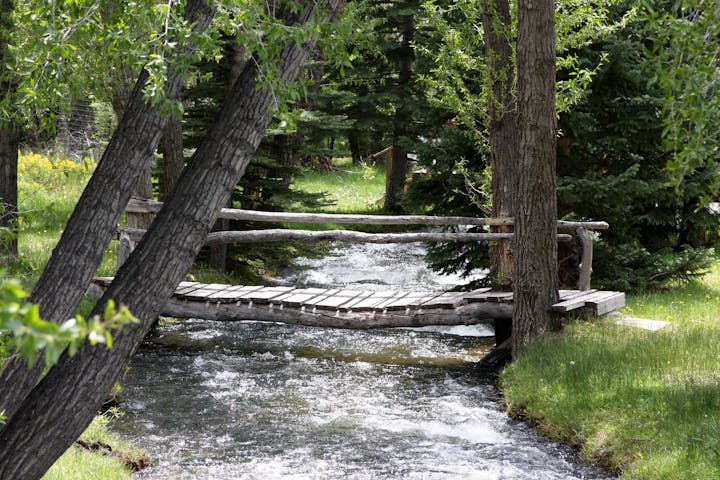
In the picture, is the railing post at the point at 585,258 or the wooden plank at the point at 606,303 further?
the railing post at the point at 585,258

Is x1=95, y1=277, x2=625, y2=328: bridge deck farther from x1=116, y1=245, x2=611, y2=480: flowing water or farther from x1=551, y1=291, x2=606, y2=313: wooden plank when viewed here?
x1=116, y1=245, x2=611, y2=480: flowing water

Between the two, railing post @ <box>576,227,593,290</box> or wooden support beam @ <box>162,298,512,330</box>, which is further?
railing post @ <box>576,227,593,290</box>

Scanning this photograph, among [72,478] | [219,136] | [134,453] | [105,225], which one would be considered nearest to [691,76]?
[219,136]

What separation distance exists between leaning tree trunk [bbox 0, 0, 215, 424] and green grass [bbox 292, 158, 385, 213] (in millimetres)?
19856

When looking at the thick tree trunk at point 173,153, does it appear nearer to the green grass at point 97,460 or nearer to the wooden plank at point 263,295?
the wooden plank at point 263,295

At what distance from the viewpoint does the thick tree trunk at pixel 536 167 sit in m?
9.27

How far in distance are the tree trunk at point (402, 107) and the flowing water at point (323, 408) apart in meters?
11.0

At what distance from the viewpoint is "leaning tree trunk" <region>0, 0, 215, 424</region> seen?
4324 mm

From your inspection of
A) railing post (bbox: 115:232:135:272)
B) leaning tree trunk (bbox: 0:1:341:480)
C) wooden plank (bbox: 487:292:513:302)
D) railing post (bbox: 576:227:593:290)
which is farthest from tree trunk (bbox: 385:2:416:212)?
leaning tree trunk (bbox: 0:1:341:480)

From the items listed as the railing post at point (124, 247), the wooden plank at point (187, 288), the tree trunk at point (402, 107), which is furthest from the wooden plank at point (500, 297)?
the tree trunk at point (402, 107)

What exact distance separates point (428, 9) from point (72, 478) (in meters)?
8.93

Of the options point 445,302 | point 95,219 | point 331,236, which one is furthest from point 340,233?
point 95,219

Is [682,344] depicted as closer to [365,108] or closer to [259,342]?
[259,342]

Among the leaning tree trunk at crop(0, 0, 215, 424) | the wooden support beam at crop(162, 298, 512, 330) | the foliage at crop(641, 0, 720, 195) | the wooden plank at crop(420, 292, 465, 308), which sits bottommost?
the wooden support beam at crop(162, 298, 512, 330)
